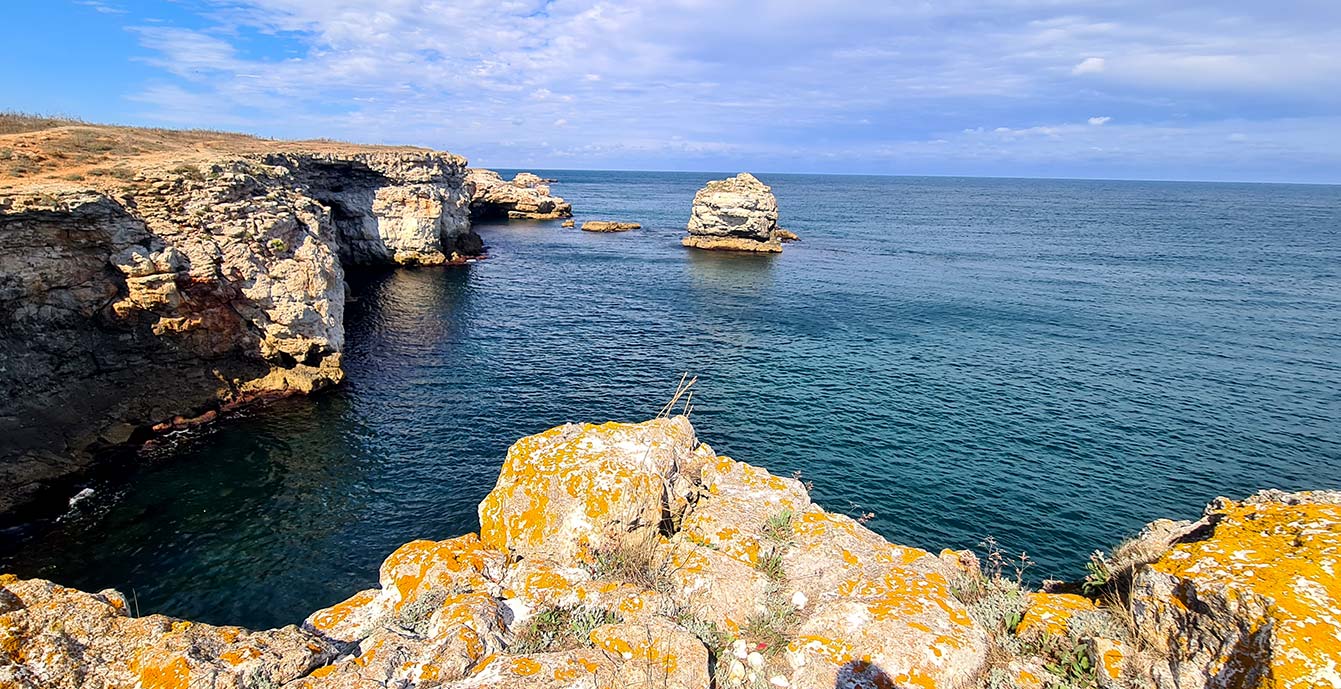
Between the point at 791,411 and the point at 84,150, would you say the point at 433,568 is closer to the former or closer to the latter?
the point at 791,411

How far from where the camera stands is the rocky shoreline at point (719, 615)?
6.75 m

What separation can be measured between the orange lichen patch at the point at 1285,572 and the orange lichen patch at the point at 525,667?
24.6ft

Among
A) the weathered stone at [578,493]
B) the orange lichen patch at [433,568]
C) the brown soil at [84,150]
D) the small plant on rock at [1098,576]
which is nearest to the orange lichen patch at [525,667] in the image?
the orange lichen patch at [433,568]

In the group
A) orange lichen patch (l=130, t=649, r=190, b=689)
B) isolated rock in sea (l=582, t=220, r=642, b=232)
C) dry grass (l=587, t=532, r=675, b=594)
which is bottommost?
dry grass (l=587, t=532, r=675, b=594)

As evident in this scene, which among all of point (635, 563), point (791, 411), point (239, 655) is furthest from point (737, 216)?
point (239, 655)

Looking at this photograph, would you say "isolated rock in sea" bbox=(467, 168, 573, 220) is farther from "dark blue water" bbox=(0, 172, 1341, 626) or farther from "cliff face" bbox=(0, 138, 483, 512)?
"cliff face" bbox=(0, 138, 483, 512)

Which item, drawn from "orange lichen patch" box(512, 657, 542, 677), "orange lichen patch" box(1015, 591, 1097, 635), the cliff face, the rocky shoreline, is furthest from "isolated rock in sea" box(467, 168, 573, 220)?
"orange lichen patch" box(1015, 591, 1097, 635)

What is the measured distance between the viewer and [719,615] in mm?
8984

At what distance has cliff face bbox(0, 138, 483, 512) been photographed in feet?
77.0

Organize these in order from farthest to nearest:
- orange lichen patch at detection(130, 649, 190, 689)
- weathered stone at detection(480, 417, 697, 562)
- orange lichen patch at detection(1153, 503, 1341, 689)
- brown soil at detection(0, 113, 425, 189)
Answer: brown soil at detection(0, 113, 425, 189) < weathered stone at detection(480, 417, 697, 562) < orange lichen patch at detection(130, 649, 190, 689) < orange lichen patch at detection(1153, 503, 1341, 689)

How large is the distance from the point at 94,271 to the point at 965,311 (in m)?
57.4

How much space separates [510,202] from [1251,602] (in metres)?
125

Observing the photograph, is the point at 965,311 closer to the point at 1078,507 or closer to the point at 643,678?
the point at 1078,507

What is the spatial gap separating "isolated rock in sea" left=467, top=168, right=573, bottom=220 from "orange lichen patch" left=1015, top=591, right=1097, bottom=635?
4514 inches
